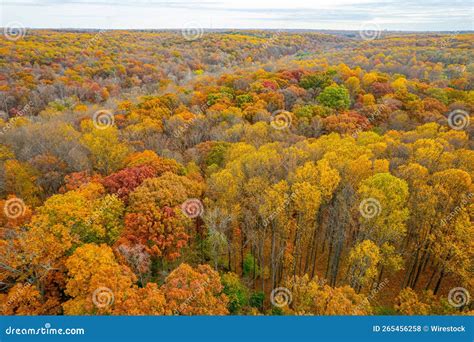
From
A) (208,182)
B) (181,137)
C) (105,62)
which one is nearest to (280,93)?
(181,137)

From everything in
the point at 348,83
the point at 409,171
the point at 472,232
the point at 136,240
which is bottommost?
the point at 136,240

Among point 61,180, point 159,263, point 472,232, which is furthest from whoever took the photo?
point 61,180

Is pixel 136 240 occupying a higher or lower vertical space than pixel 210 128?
lower

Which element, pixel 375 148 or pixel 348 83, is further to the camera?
pixel 348 83

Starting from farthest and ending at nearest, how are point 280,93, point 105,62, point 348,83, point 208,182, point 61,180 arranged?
point 105,62 → point 348,83 → point 280,93 → point 61,180 → point 208,182

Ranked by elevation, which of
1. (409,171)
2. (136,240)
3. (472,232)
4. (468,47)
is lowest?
(136,240)

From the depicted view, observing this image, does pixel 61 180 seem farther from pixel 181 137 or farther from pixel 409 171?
pixel 409 171

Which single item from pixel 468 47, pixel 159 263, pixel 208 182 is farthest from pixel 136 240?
pixel 468 47

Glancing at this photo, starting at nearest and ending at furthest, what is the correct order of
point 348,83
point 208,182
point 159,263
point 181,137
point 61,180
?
1. point 159,263
2. point 208,182
3. point 61,180
4. point 181,137
5. point 348,83

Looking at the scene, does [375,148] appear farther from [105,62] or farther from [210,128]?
[105,62]
